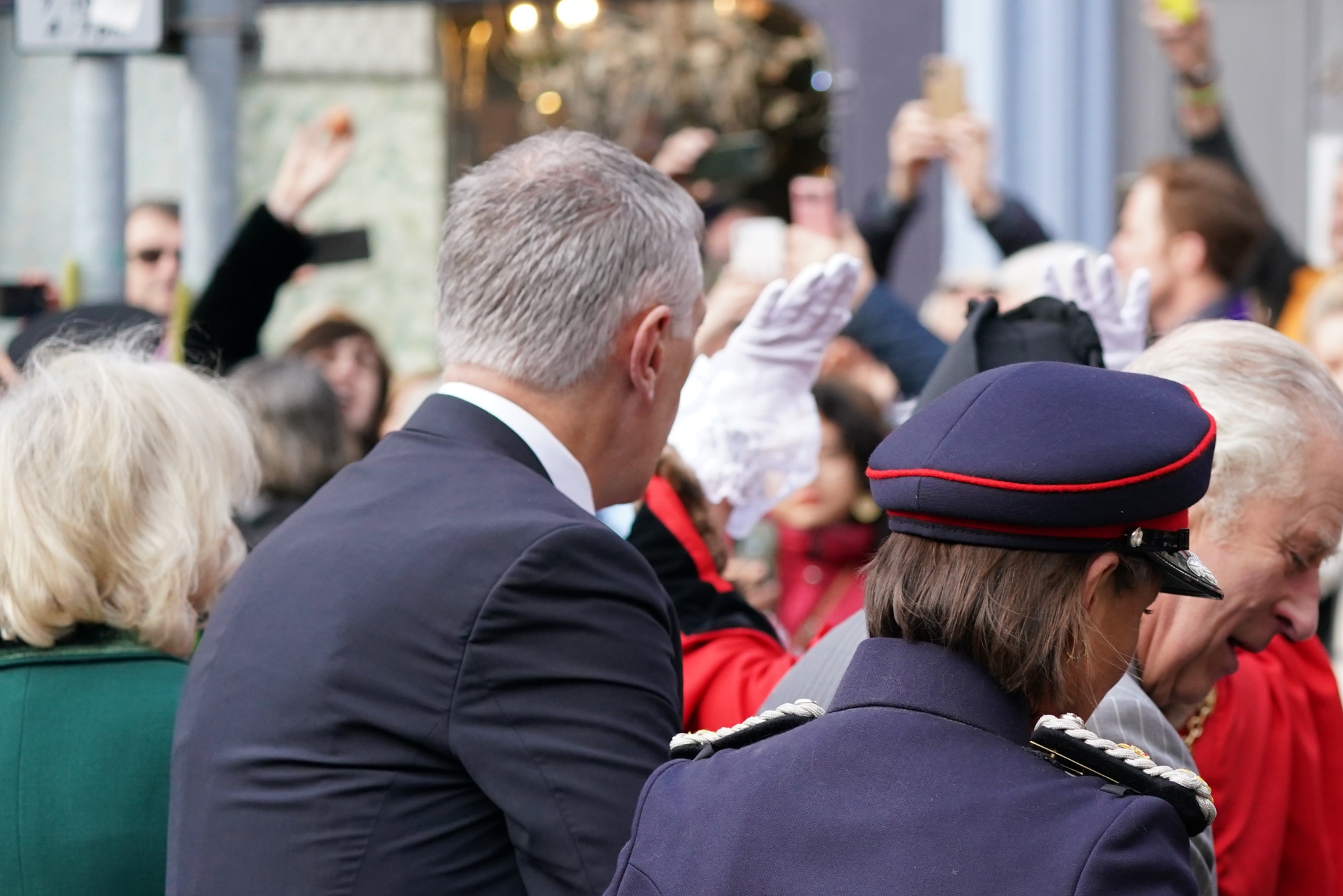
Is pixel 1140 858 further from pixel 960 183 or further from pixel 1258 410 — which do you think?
pixel 960 183

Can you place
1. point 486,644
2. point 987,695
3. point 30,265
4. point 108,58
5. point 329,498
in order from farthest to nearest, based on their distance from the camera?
1. point 30,265
2. point 108,58
3. point 329,498
4. point 486,644
5. point 987,695

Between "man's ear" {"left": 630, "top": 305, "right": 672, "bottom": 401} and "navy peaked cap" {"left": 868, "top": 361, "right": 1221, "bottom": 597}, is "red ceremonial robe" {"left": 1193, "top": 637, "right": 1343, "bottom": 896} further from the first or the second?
"man's ear" {"left": 630, "top": 305, "right": 672, "bottom": 401}

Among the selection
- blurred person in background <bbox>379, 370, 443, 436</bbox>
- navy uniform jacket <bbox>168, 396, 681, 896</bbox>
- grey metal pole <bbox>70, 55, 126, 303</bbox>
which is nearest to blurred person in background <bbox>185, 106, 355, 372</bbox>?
grey metal pole <bbox>70, 55, 126, 303</bbox>

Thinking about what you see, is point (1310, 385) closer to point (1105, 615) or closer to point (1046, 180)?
point (1105, 615)

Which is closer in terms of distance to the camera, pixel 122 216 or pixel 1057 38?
pixel 122 216

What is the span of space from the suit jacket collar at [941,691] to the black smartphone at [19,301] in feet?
11.8

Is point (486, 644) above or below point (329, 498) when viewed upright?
below

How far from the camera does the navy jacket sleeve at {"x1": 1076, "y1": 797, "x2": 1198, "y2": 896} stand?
1239 millimetres

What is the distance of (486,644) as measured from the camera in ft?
5.61

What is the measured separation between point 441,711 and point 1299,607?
1144 mm

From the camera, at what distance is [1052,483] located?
4.48ft

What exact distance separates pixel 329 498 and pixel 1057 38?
19.6ft

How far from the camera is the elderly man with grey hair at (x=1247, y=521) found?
196 cm

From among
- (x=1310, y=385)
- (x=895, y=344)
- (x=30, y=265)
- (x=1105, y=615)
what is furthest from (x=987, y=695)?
(x=30, y=265)
